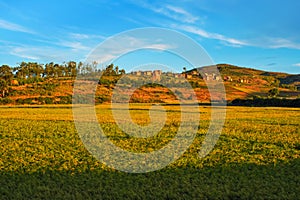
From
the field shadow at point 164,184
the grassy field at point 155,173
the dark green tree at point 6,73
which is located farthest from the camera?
the dark green tree at point 6,73

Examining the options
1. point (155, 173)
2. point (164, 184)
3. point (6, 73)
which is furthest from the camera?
point (6, 73)

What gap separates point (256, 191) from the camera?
25.9 feet

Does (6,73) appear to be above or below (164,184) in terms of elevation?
above

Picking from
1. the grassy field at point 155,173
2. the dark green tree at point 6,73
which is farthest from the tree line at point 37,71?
the grassy field at point 155,173

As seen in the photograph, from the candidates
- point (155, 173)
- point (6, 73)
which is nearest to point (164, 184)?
point (155, 173)

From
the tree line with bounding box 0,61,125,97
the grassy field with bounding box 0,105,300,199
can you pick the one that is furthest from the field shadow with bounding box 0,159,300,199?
the tree line with bounding box 0,61,125,97

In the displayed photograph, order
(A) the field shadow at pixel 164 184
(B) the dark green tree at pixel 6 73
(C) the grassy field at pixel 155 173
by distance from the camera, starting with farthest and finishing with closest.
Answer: (B) the dark green tree at pixel 6 73
(C) the grassy field at pixel 155 173
(A) the field shadow at pixel 164 184

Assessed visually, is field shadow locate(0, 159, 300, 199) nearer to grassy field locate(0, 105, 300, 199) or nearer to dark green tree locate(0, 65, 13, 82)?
grassy field locate(0, 105, 300, 199)

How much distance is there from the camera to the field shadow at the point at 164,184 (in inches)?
300

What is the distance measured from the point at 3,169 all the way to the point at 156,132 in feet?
31.9

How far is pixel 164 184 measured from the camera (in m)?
8.52

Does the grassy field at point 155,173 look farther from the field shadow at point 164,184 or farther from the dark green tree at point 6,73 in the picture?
the dark green tree at point 6,73

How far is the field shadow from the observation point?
7.63 metres

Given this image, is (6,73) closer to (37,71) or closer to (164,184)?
(37,71)
